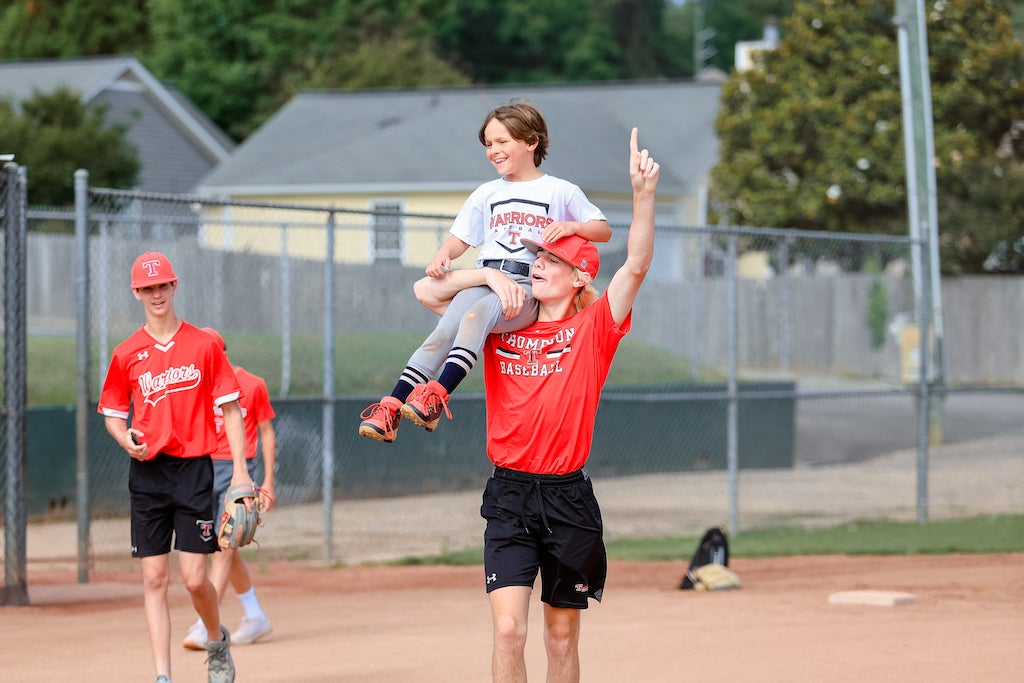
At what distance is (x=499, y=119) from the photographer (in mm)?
5352

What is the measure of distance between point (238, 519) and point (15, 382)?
3.71m

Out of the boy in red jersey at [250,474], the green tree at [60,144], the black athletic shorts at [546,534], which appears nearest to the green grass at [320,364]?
the boy in red jersey at [250,474]

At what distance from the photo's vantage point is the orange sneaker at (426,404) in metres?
4.93

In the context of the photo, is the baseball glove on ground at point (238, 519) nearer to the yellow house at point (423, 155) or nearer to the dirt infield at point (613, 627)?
the dirt infield at point (613, 627)

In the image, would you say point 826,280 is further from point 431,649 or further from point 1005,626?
point 431,649

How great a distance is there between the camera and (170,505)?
6.60 m

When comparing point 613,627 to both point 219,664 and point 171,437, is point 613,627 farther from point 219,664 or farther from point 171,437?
point 171,437

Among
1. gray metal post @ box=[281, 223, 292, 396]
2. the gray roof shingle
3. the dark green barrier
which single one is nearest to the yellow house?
the gray roof shingle

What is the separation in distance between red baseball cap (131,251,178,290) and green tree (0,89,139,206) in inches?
969

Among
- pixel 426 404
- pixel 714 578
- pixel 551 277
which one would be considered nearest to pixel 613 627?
pixel 714 578

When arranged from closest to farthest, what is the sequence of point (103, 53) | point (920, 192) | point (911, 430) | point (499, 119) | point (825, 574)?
point (499, 119) < point (825, 574) < point (920, 192) < point (911, 430) < point (103, 53)

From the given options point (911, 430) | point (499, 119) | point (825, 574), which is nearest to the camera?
point (499, 119)

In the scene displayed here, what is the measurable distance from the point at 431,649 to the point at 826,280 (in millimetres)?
13137

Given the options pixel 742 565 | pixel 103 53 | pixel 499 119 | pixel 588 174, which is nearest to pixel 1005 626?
pixel 742 565
